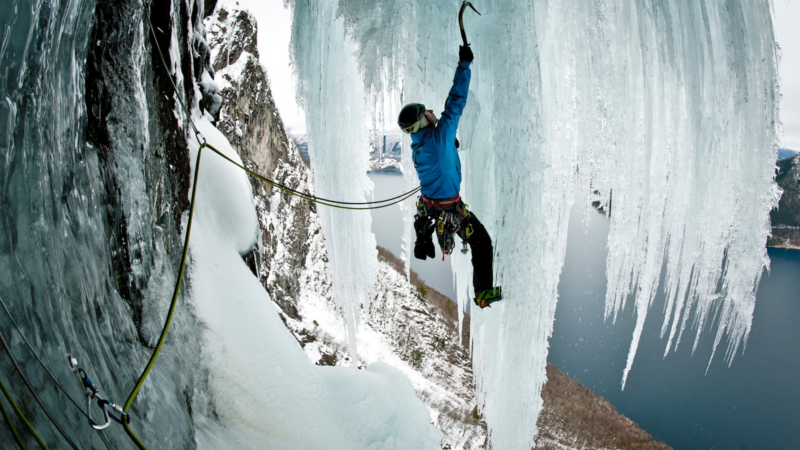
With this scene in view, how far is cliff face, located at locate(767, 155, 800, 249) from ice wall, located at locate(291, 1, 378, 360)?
57.2 m

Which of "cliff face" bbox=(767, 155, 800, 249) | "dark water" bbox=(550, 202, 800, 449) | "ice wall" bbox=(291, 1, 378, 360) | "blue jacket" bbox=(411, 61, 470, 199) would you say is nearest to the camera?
"blue jacket" bbox=(411, 61, 470, 199)

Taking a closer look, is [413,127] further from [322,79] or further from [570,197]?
[322,79]

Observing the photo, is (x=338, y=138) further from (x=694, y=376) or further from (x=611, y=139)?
(x=694, y=376)

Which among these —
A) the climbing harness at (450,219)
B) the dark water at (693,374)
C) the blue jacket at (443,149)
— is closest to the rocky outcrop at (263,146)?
the climbing harness at (450,219)

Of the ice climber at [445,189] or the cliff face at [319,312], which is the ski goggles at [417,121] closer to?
the ice climber at [445,189]

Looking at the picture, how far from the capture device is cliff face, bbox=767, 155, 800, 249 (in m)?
43.2

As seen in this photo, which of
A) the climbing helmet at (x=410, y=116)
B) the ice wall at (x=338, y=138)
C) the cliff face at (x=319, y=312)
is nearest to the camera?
the climbing helmet at (x=410, y=116)

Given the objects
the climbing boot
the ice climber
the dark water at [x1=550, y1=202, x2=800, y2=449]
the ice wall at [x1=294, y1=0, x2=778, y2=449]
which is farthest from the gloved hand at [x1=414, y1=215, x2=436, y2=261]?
the dark water at [x1=550, y1=202, x2=800, y2=449]

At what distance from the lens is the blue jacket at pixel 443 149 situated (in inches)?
107

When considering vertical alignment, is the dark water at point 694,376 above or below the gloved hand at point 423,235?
below

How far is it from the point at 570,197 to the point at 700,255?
1.10 metres

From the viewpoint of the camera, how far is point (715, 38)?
2.53 m

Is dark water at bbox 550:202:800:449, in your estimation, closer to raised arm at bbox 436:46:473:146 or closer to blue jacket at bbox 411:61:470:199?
blue jacket at bbox 411:61:470:199

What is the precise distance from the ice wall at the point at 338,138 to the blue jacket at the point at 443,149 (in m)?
1.75
